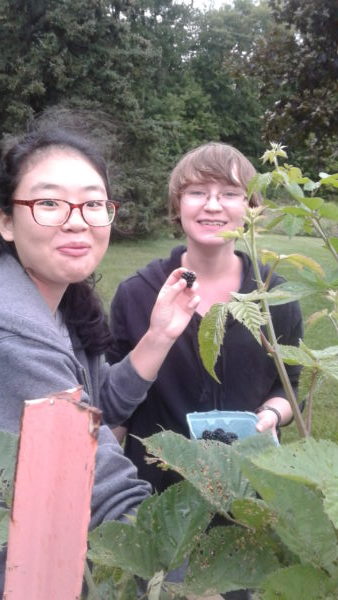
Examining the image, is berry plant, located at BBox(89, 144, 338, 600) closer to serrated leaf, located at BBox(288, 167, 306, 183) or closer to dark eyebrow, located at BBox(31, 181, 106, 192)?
serrated leaf, located at BBox(288, 167, 306, 183)

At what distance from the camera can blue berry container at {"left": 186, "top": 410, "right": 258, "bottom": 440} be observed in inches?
63.7

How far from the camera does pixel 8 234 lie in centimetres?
161

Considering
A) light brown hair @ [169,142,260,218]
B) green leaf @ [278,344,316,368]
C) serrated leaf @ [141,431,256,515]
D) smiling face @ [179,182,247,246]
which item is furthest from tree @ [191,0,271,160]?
serrated leaf @ [141,431,256,515]

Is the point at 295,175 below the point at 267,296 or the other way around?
the other way around

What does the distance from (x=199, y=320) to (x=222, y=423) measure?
713 millimetres

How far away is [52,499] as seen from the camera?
642 mm

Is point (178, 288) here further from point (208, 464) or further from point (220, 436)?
point (208, 464)

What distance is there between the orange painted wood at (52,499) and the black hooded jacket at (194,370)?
1.60 metres

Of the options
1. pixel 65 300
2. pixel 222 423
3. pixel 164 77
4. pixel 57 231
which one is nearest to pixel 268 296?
pixel 57 231

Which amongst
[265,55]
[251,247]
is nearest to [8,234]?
[251,247]

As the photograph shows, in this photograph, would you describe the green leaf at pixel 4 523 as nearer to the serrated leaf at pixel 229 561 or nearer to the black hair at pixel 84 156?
the serrated leaf at pixel 229 561

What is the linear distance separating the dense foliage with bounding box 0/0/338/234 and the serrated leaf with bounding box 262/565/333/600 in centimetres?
178

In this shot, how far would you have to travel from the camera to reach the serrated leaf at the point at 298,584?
2.15ft

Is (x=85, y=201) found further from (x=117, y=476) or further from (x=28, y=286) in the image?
(x=117, y=476)
